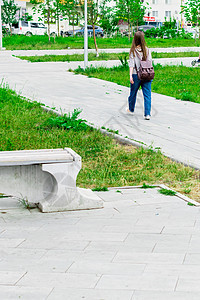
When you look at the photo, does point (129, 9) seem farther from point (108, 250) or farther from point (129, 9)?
point (108, 250)

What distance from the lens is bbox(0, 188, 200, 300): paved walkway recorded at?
3.92 meters

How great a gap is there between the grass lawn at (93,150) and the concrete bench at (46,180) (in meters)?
0.98

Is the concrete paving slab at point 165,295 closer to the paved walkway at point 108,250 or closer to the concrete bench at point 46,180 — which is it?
the paved walkway at point 108,250

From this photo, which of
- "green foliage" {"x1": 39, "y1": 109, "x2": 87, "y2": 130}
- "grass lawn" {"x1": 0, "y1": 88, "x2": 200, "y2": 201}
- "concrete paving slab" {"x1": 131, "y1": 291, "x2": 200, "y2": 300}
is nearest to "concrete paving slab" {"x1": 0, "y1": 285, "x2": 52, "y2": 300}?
"concrete paving slab" {"x1": 131, "y1": 291, "x2": 200, "y2": 300}

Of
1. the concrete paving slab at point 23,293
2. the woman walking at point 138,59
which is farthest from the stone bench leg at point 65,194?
the woman walking at point 138,59

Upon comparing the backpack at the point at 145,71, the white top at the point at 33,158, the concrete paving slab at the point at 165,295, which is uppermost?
the backpack at the point at 145,71

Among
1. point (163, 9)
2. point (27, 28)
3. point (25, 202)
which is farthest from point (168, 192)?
point (163, 9)

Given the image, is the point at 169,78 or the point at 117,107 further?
the point at 169,78

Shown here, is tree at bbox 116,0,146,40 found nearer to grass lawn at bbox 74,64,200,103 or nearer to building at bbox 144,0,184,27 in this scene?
grass lawn at bbox 74,64,200,103

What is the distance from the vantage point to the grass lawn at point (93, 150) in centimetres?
725

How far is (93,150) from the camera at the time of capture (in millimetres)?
8656

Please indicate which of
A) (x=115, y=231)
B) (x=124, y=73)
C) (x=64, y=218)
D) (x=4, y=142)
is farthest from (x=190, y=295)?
(x=124, y=73)

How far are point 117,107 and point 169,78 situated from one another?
5.92m

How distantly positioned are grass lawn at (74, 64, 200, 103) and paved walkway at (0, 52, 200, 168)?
1.47 feet
